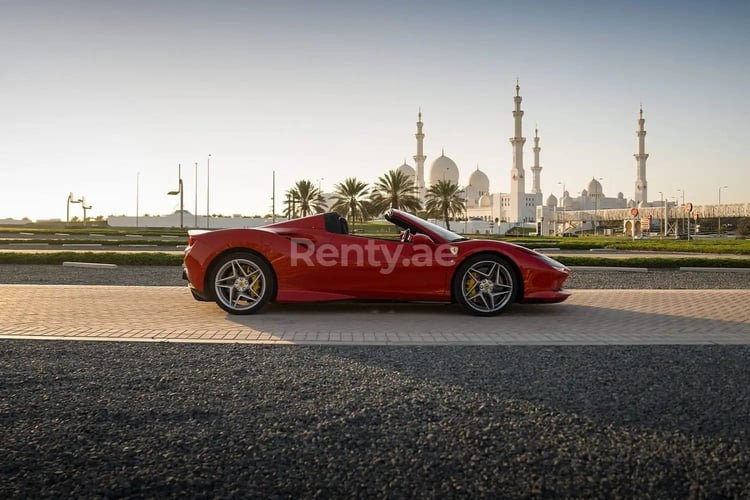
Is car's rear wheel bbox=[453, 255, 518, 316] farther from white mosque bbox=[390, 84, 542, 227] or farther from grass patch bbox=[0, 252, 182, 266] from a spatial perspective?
white mosque bbox=[390, 84, 542, 227]

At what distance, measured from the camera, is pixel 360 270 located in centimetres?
651

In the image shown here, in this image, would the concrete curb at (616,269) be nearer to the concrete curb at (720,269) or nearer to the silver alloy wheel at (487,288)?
the concrete curb at (720,269)

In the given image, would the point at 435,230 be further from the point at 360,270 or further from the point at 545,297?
the point at 545,297

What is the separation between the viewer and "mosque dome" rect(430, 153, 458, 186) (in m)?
112

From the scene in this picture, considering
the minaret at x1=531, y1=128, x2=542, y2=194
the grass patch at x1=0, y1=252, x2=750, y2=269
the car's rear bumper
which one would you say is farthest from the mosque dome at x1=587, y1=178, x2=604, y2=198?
the car's rear bumper

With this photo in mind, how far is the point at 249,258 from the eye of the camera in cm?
655

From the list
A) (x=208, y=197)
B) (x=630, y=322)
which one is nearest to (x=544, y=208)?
(x=208, y=197)

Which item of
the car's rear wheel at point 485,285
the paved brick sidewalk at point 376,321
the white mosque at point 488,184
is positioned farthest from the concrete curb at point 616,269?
the white mosque at point 488,184

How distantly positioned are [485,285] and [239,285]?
9.44 ft

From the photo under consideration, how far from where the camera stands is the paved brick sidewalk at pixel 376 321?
5.26 m

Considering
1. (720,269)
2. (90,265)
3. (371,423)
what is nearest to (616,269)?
(720,269)

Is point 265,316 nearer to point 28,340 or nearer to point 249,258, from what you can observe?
point 249,258

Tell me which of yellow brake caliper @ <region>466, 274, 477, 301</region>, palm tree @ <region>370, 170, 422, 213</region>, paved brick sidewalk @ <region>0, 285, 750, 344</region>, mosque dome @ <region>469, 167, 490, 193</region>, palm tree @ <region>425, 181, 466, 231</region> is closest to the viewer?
paved brick sidewalk @ <region>0, 285, 750, 344</region>

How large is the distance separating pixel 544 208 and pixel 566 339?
242 feet
